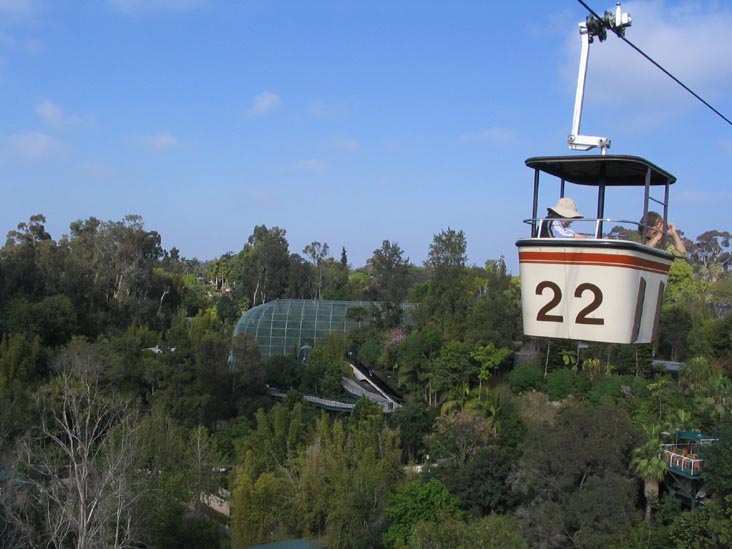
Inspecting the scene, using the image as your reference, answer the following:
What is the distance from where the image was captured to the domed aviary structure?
37094 millimetres

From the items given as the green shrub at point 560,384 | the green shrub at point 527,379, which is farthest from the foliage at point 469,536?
the green shrub at point 527,379

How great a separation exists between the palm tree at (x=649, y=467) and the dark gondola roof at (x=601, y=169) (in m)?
11.8

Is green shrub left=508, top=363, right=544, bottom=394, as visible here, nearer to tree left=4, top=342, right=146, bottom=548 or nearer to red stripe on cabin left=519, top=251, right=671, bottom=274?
tree left=4, top=342, right=146, bottom=548

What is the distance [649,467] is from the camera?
18.4 m

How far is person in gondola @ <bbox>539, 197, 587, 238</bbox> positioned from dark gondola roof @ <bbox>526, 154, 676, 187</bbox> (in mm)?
403

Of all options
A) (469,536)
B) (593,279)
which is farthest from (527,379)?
(593,279)

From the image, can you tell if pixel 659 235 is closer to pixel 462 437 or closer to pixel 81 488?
pixel 81 488

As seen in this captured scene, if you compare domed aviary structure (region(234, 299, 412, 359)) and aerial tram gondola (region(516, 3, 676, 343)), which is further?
domed aviary structure (region(234, 299, 412, 359))

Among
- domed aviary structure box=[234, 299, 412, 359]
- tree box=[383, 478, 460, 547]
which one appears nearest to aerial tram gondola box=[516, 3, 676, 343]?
tree box=[383, 478, 460, 547]

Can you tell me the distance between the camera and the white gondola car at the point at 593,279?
7.27 metres

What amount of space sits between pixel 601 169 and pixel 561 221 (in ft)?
2.46

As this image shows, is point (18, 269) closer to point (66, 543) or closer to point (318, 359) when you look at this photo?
point (318, 359)

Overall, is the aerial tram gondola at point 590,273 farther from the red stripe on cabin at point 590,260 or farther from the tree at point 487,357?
the tree at point 487,357

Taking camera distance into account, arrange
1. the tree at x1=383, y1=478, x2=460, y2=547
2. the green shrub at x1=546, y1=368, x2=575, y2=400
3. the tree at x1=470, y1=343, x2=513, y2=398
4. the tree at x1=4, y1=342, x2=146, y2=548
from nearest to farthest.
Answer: the tree at x1=4, y1=342, x2=146, y2=548
the tree at x1=383, y1=478, x2=460, y2=547
the green shrub at x1=546, y1=368, x2=575, y2=400
the tree at x1=470, y1=343, x2=513, y2=398
